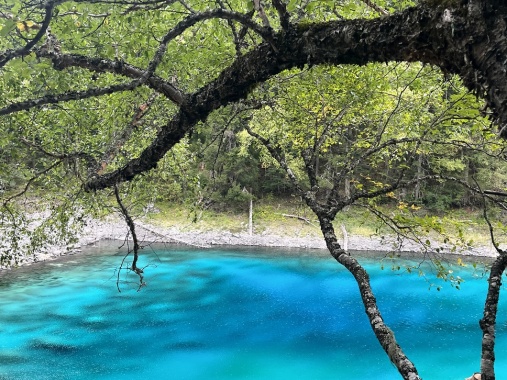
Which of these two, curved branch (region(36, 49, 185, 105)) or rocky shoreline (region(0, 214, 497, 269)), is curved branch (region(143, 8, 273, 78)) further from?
rocky shoreline (region(0, 214, 497, 269))

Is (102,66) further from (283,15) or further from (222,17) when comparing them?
(283,15)

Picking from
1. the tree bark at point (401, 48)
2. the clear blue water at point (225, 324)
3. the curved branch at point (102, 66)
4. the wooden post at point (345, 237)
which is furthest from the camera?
the wooden post at point (345, 237)

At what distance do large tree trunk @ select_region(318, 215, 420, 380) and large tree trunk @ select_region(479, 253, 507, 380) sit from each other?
0.43 meters

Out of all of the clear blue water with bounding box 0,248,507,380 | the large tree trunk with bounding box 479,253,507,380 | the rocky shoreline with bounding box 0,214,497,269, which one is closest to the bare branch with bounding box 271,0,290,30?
the large tree trunk with bounding box 479,253,507,380

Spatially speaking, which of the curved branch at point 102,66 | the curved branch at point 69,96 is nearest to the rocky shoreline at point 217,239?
the curved branch at point 102,66

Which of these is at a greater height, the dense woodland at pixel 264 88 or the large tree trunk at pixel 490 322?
the dense woodland at pixel 264 88

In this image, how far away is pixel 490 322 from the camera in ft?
7.84

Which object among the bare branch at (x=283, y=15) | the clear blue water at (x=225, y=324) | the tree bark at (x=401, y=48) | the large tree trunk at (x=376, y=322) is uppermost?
the bare branch at (x=283, y=15)

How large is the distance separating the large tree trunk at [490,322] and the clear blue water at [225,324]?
9569 mm

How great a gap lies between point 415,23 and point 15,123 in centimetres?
554

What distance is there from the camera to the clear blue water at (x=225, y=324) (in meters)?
11.3

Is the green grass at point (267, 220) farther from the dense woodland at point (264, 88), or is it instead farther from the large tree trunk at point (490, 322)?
the large tree trunk at point (490, 322)

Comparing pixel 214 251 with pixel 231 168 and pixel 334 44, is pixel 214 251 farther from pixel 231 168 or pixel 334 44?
pixel 334 44

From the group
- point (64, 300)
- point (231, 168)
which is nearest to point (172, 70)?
point (64, 300)
